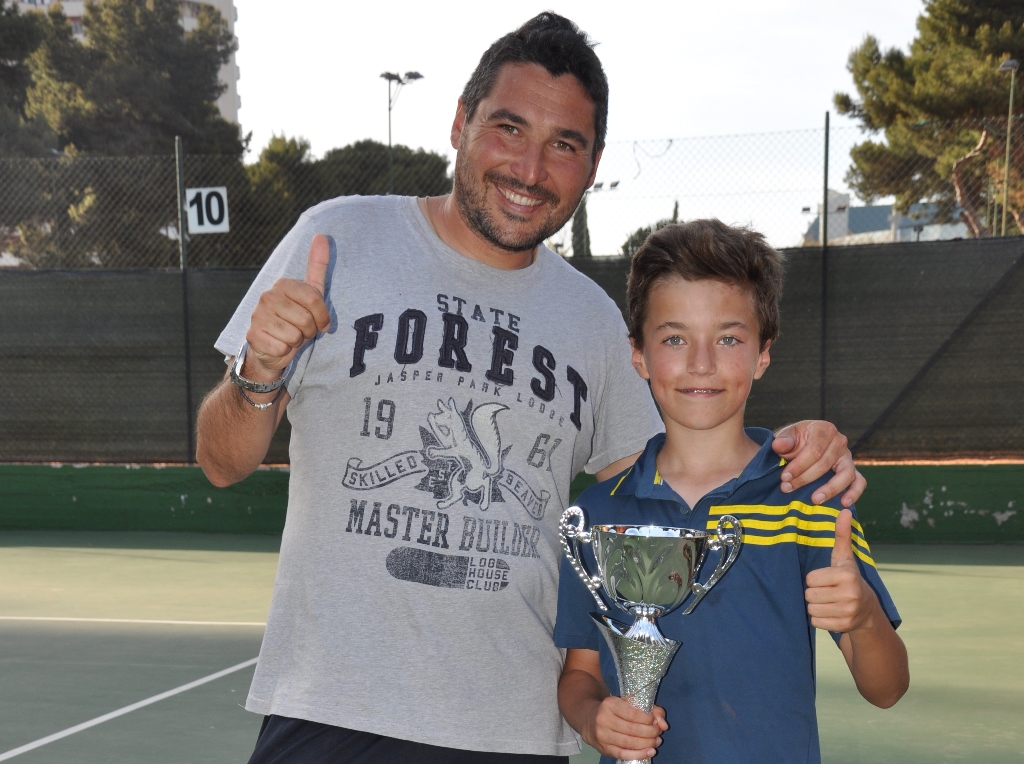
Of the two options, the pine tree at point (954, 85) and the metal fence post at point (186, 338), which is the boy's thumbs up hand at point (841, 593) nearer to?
the metal fence post at point (186, 338)

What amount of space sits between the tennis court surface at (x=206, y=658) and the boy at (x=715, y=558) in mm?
2183

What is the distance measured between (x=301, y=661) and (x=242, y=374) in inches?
17.9

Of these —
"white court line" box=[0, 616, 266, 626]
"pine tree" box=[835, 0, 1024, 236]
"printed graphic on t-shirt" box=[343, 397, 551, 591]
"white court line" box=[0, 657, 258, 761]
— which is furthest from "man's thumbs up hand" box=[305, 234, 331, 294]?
"pine tree" box=[835, 0, 1024, 236]

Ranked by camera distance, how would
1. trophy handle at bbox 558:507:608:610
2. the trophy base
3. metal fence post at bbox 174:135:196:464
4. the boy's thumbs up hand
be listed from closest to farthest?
1. the boy's thumbs up hand
2. the trophy base
3. trophy handle at bbox 558:507:608:610
4. metal fence post at bbox 174:135:196:464

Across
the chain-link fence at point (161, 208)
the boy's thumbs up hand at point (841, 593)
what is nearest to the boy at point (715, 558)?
the boy's thumbs up hand at point (841, 593)

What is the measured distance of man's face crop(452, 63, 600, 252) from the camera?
6.64ft

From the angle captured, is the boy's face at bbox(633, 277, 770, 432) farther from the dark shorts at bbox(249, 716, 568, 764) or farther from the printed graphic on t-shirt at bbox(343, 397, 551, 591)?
the dark shorts at bbox(249, 716, 568, 764)

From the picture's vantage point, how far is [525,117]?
80.7 inches

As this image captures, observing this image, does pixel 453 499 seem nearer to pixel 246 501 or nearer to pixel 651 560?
pixel 651 560

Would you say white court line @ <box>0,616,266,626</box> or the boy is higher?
the boy

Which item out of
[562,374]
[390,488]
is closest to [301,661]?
[390,488]

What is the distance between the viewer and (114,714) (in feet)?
14.3

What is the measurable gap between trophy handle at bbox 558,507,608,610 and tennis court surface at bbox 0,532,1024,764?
88.2 inches

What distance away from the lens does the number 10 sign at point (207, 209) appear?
325 inches
